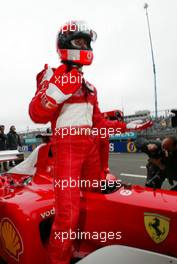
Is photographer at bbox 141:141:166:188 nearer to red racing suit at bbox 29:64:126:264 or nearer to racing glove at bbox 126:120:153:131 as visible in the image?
racing glove at bbox 126:120:153:131

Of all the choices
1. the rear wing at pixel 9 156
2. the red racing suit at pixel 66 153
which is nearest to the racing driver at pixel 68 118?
the red racing suit at pixel 66 153

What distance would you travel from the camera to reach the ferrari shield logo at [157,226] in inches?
72.6

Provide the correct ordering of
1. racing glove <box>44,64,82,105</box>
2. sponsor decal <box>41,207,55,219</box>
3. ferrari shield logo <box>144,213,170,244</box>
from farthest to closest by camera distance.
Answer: sponsor decal <box>41,207,55,219</box> < racing glove <box>44,64,82,105</box> < ferrari shield logo <box>144,213,170,244</box>

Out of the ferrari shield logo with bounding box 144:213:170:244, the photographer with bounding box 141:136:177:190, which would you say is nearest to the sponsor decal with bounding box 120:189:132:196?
the ferrari shield logo with bounding box 144:213:170:244

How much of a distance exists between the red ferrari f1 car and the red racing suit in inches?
5.7

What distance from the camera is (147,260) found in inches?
55.0

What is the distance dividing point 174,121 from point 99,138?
0.61m

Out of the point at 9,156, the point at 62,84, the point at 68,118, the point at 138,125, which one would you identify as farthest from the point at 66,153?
the point at 9,156

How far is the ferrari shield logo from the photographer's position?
1845 millimetres

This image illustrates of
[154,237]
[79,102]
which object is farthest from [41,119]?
[154,237]

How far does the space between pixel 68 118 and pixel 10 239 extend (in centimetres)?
92

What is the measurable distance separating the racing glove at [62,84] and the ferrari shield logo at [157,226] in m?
0.81

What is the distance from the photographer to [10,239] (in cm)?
237

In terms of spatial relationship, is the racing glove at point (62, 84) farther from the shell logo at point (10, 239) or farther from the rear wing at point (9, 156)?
the rear wing at point (9, 156)
